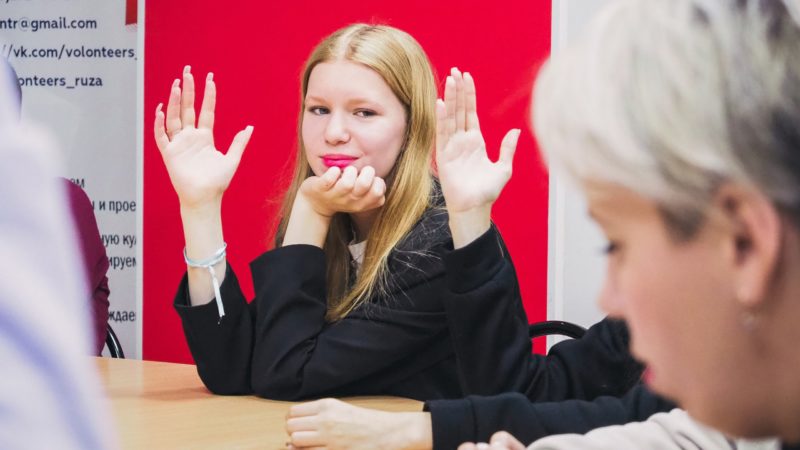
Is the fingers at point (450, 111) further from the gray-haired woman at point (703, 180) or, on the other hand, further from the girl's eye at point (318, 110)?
the gray-haired woman at point (703, 180)

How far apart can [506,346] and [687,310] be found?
112 cm

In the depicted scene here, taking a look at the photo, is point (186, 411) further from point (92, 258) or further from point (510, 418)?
point (92, 258)

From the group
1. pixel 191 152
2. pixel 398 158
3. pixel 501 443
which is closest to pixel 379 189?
pixel 398 158

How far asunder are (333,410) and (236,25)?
7.85 ft

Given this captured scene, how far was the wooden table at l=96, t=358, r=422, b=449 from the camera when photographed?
1.49 m

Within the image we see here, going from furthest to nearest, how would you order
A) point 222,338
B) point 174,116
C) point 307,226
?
point 174,116
point 307,226
point 222,338

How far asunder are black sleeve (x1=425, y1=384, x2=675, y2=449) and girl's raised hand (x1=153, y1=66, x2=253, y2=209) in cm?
84

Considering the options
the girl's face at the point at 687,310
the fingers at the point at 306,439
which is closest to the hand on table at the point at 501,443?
the fingers at the point at 306,439

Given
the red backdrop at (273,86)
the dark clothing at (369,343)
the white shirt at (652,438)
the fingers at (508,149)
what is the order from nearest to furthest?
the white shirt at (652,438), the dark clothing at (369,343), the fingers at (508,149), the red backdrop at (273,86)

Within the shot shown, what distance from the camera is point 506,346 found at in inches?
68.7

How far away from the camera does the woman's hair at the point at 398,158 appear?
6.79ft

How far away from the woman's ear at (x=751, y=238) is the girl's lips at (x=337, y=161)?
1.52m

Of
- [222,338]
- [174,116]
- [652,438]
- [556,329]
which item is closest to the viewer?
[652,438]

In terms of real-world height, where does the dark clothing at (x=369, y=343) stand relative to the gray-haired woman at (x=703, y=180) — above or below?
below
